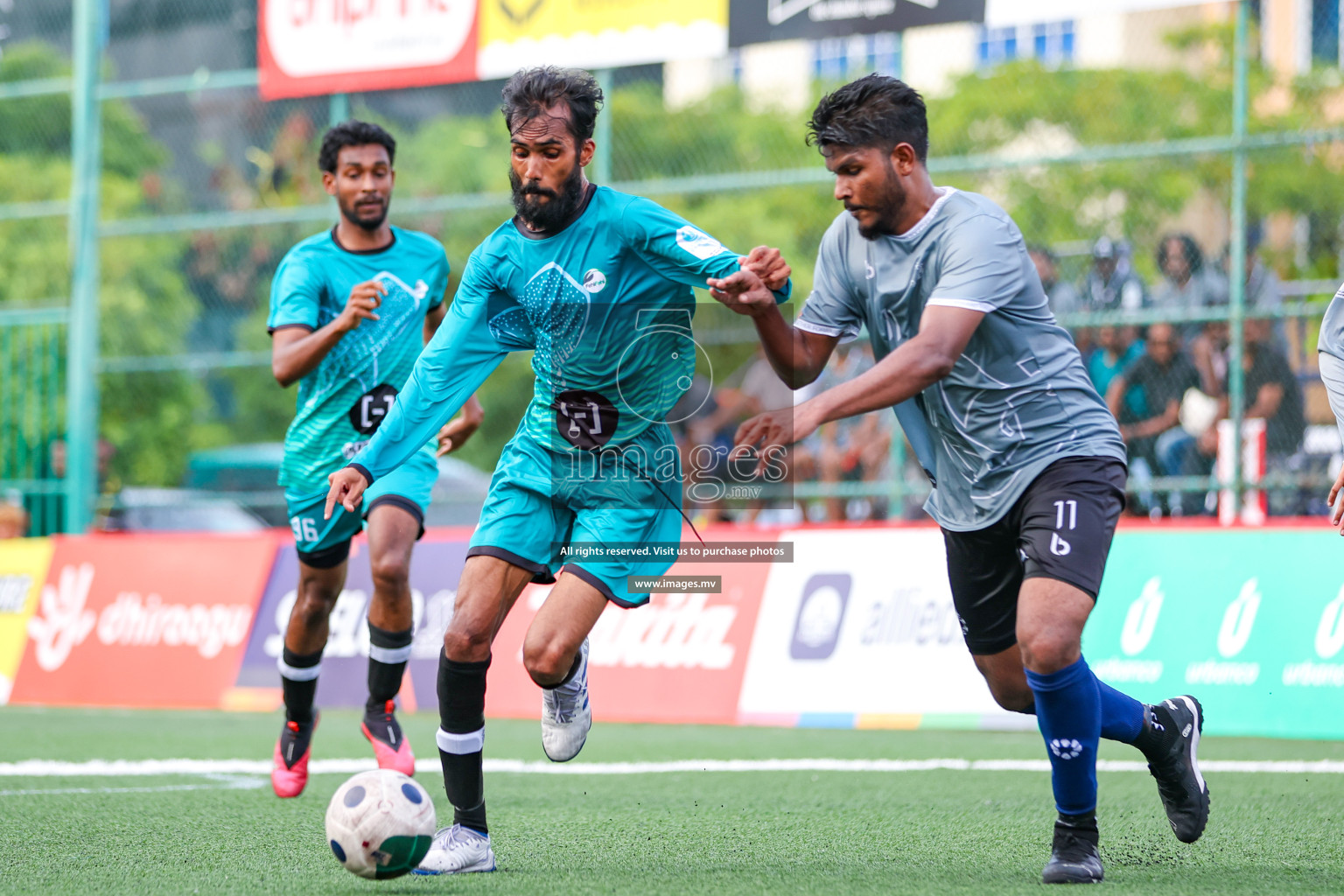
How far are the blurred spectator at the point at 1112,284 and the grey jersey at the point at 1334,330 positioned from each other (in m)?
5.62

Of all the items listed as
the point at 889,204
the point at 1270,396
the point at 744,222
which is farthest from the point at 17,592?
the point at 744,222

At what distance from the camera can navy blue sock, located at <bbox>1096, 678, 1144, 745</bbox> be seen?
5.07m

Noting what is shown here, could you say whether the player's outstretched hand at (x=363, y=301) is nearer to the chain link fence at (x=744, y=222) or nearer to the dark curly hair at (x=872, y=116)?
the dark curly hair at (x=872, y=116)

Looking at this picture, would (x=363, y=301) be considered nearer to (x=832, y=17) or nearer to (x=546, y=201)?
(x=546, y=201)

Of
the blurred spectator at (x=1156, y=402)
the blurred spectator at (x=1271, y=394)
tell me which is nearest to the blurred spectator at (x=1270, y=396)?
the blurred spectator at (x=1271, y=394)

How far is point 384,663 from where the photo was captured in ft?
22.2

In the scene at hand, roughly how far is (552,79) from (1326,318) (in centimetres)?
252

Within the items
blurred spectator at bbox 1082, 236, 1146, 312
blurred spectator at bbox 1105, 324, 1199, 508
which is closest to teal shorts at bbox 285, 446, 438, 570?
blurred spectator at bbox 1105, 324, 1199, 508

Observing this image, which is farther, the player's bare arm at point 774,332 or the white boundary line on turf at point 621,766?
the white boundary line on turf at point 621,766

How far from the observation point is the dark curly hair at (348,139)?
7.04m

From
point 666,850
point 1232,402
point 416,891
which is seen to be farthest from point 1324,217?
point 416,891

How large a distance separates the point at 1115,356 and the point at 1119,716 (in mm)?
6064

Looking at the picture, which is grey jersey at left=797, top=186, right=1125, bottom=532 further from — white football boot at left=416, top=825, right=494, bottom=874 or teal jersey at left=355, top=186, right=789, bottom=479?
white football boot at left=416, top=825, right=494, bottom=874

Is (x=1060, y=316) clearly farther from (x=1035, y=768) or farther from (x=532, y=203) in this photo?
(x=532, y=203)
